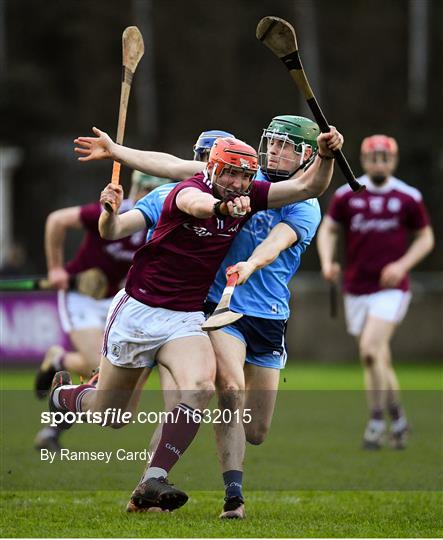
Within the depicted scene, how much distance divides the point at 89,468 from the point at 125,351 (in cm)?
195

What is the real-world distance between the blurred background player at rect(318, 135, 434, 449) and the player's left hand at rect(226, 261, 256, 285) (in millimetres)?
3916

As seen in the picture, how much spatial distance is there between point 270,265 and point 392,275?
3.40 m

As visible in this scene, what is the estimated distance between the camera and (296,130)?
6.89 metres

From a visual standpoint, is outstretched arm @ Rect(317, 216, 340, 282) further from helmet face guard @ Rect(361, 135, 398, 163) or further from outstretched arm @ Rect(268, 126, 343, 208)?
outstretched arm @ Rect(268, 126, 343, 208)

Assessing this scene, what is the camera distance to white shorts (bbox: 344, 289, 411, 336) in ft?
33.8

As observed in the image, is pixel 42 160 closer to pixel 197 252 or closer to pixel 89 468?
pixel 89 468

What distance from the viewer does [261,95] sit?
98.6 feet

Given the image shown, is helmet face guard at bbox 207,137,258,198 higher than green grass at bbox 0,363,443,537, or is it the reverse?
helmet face guard at bbox 207,137,258,198

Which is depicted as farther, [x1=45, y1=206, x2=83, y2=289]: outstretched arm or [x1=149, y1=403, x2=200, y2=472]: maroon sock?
[x1=45, y1=206, x2=83, y2=289]: outstretched arm

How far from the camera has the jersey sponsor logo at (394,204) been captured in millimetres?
10531

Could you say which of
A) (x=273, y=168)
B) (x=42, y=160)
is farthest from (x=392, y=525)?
(x=42, y=160)

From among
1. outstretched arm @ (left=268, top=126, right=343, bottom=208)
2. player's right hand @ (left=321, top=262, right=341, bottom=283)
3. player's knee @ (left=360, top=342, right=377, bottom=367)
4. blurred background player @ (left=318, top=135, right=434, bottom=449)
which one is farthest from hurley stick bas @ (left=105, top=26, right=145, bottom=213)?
player's knee @ (left=360, top=342, right=377, bottom=367)
